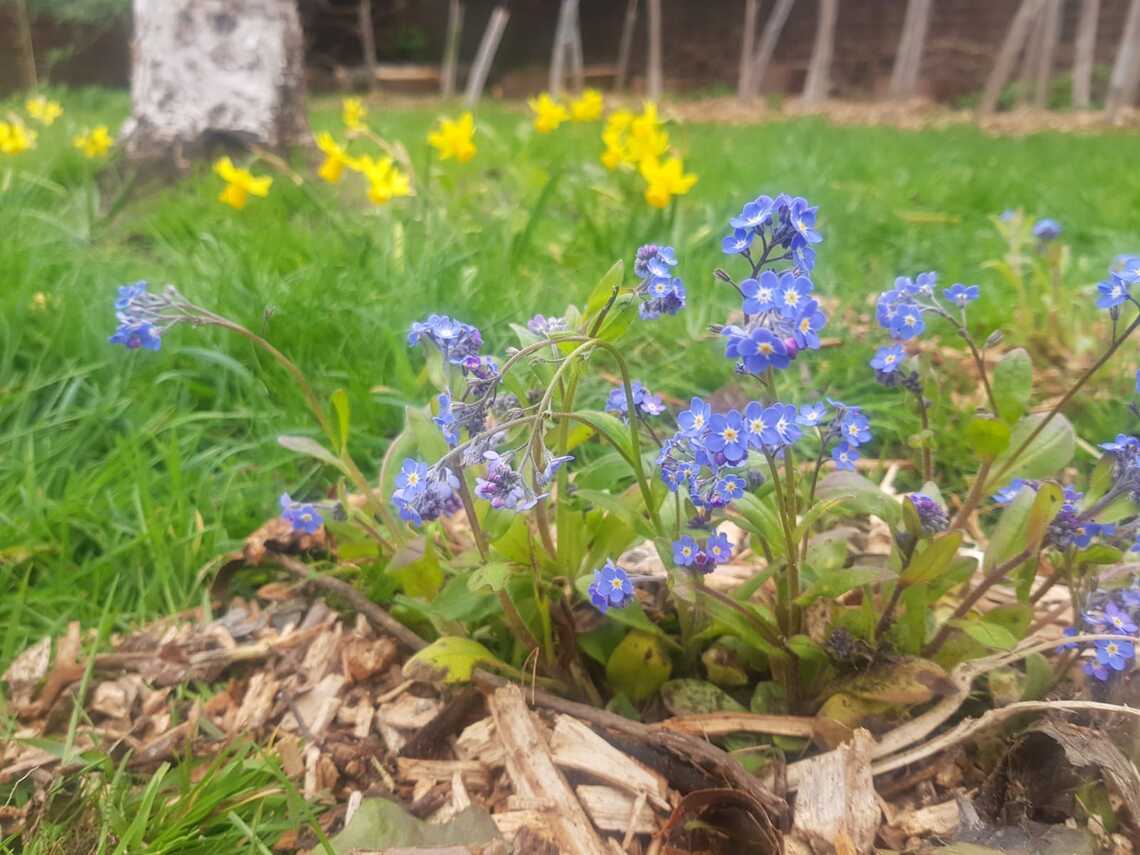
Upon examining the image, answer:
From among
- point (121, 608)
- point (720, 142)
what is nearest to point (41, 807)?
A: point (121, 608)

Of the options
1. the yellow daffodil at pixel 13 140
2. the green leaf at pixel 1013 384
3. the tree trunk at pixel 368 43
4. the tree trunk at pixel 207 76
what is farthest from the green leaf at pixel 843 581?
the tree trunk at pixel 368 43

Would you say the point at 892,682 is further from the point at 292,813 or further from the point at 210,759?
the point at 210,759

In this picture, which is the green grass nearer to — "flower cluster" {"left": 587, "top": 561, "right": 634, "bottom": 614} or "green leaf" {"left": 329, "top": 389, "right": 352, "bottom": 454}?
"green leaf" {"left": 329, "top": 389, "right": 352, "bottom": 454}

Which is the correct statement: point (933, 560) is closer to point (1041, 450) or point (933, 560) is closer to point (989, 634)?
point (989, 634)

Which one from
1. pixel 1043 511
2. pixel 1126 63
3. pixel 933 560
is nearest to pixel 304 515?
pixel 933 560

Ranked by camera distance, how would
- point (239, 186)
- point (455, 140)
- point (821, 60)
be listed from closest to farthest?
point (239, 186), point (455, 140), point (821, 60)

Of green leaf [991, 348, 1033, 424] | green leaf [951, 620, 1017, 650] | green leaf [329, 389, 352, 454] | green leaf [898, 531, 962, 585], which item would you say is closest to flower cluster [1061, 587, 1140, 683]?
green leaf [951, 620, 1017, 650]
